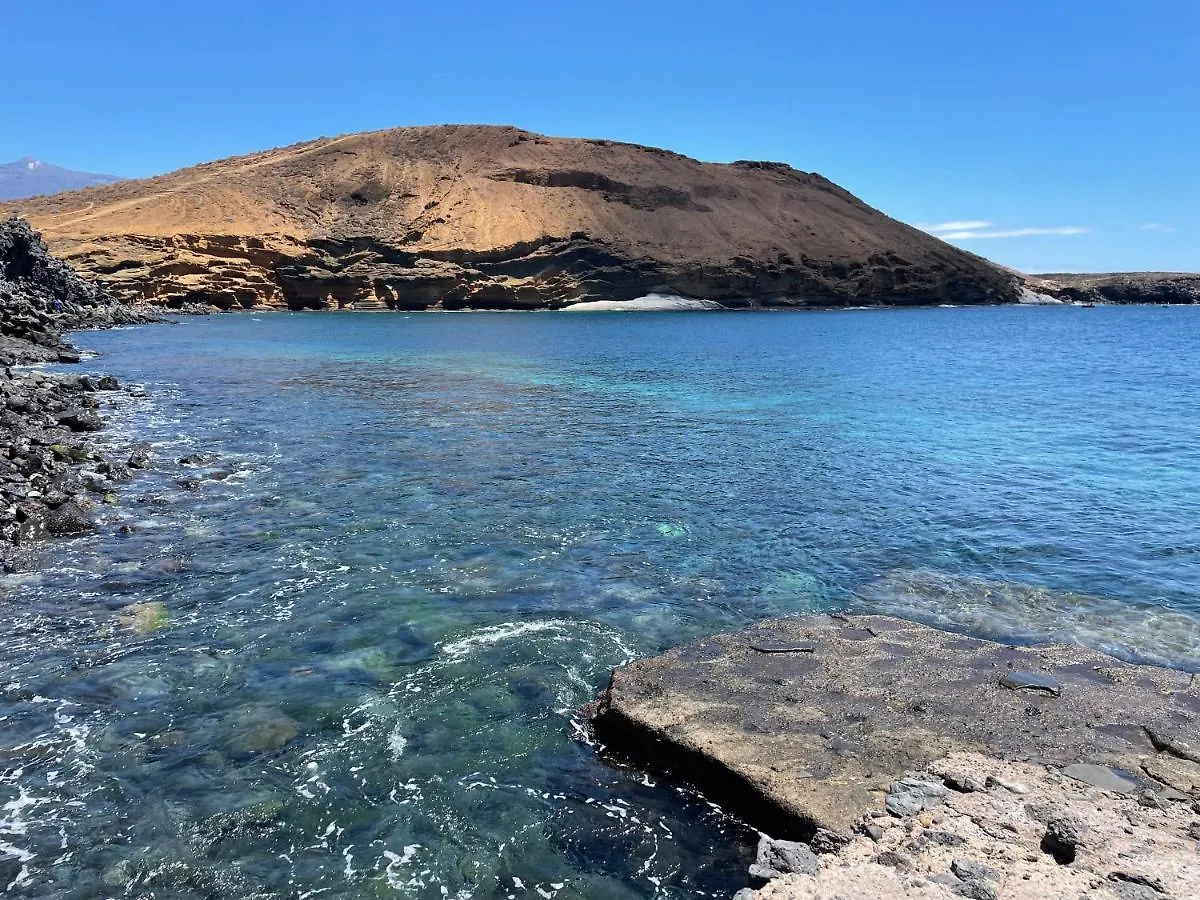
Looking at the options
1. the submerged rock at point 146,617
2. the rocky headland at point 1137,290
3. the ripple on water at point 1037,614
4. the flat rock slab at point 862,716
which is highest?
the rocky headland at point 1137,290

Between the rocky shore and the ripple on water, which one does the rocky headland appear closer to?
the rocky shore

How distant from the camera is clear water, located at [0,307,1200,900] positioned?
5.15m

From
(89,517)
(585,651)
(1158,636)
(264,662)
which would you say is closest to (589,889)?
(585,651)

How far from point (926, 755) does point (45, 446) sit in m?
15.3

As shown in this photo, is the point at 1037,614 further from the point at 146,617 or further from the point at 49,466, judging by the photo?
the point at 49,466

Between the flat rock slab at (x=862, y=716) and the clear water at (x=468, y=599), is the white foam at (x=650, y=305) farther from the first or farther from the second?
the flat rock slab at (x=862, y=716)

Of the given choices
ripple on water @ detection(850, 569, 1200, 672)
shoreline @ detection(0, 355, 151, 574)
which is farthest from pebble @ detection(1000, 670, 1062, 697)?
shoreline @ detection(0, 355, 151, 574)

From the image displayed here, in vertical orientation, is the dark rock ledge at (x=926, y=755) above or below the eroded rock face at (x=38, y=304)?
below

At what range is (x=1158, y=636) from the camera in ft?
27.7

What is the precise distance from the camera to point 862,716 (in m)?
6.12

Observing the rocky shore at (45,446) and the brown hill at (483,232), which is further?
the brown hill at (483,232)

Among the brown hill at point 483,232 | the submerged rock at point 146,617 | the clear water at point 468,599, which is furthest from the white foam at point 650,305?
the submerged rock at point 146,617

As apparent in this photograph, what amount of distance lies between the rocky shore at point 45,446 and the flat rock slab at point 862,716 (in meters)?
8.53

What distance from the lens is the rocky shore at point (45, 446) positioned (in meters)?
11.0
